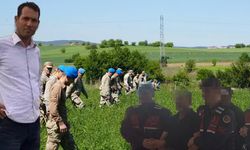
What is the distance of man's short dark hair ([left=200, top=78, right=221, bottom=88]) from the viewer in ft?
16.8

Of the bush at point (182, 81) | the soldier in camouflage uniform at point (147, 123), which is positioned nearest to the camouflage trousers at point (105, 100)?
the bush at point (182, 81)

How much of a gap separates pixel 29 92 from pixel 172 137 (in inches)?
62.2

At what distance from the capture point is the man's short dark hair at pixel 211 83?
16.8 feet

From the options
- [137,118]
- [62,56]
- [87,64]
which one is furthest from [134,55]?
[137,118]

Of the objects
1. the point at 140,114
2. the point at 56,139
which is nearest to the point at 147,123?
the point at 140,114

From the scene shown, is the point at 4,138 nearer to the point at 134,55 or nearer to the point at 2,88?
the point at 2,88

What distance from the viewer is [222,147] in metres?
5.08

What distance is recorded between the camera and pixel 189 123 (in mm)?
5281

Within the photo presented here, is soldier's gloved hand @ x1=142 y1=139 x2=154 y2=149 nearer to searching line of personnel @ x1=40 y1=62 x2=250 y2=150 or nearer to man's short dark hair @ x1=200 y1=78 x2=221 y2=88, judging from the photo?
searching line of personnel @ x1=40 y1=62 x2=250 y2=150

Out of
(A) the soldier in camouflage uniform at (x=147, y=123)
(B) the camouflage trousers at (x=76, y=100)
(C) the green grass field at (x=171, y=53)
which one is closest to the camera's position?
(A) the soldier in camouflage uniform at (x=147, y=123)

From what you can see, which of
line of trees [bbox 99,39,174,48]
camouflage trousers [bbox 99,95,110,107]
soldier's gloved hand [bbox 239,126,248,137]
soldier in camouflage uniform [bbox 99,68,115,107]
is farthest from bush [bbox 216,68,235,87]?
line of trees [bbox 99,39,174,48]

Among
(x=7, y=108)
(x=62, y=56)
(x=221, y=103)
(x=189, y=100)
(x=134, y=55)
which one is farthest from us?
(x=62, y=56)

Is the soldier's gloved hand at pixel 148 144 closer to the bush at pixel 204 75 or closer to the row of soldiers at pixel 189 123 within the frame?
the row of soldiers at pixel 189 123

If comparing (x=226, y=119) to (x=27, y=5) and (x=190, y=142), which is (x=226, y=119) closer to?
(x=190, y=142)
